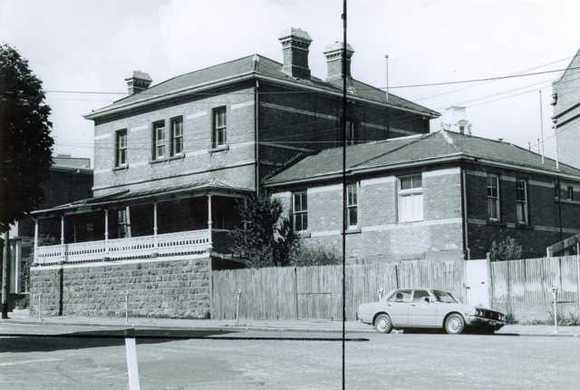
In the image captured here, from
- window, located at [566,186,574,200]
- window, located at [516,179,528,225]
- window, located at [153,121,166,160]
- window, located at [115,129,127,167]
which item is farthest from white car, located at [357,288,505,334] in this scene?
window, located at [115,129,127,167]

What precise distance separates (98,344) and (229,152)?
735 inches

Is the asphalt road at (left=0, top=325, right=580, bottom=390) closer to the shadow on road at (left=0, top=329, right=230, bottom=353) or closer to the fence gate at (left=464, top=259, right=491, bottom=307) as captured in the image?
the shadow on road at (left=0, top=329, right=230, bottom=353)

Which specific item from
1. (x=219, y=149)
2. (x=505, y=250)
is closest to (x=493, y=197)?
(x=505, y=250)

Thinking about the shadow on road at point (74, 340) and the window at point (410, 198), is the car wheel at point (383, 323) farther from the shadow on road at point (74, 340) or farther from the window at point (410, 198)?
the window at point (410, 198)

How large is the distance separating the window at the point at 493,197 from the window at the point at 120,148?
62.6 feet

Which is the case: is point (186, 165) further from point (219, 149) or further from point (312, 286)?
point (312, 286)

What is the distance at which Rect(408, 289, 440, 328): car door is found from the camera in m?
22.2

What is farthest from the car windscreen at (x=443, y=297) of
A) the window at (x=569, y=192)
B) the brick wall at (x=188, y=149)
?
the window at (x=569, y=192)

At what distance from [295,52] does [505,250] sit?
14493 mm

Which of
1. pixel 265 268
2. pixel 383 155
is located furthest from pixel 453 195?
pixel 265 268

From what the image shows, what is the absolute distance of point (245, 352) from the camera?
15.7 metres

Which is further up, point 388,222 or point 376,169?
point 376,169

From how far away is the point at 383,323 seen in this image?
22984mm

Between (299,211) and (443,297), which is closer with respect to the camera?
(443,297)
